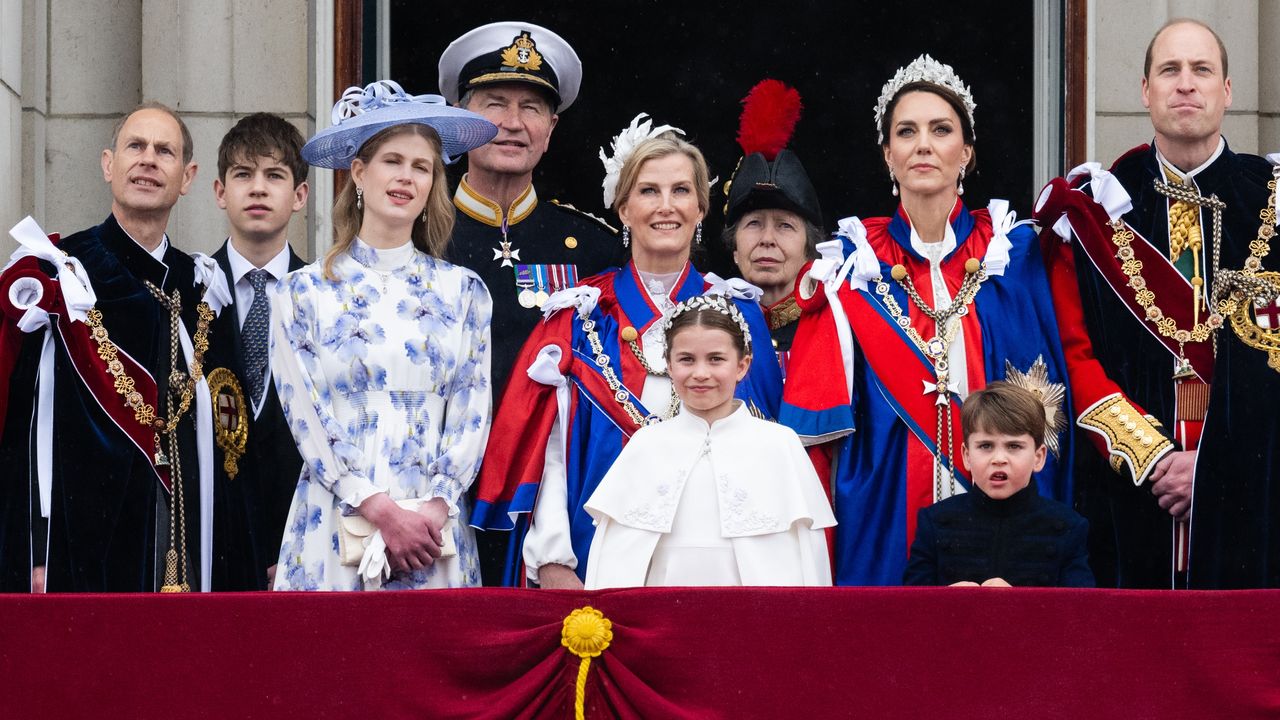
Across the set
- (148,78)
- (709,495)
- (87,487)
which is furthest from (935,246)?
(148,78)

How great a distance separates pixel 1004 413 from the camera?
4.39 meters

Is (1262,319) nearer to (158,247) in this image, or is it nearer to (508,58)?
(508,58)

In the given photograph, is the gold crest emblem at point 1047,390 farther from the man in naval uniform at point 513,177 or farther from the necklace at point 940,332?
the man in naval uniform at point 513,177

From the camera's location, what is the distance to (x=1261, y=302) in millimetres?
4719

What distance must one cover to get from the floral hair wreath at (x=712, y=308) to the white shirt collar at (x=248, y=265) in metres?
1.44

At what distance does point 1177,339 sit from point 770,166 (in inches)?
58.6

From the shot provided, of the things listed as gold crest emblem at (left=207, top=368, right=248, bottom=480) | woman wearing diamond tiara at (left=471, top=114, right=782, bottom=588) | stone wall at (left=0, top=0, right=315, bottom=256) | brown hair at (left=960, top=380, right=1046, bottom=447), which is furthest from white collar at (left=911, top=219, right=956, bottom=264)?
stone wall at (left=0, top=0, right=315, bottom=256)

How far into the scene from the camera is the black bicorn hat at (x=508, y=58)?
18.5 feet

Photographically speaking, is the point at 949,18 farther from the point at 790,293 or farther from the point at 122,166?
the point at 122,166

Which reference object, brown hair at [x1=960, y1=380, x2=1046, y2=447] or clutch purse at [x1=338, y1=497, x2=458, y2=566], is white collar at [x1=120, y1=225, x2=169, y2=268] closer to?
clutch purse at [x1=338, y1=497, x2=458, y2=566]

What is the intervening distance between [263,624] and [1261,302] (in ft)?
8.94

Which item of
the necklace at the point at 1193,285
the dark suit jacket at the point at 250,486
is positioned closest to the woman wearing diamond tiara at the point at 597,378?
the dark suit jacket at the point at 250,486

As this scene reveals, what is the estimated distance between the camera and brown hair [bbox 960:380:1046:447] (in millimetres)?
4371

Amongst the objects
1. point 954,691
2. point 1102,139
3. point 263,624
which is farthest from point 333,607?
point 1102,139
